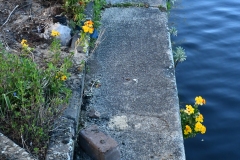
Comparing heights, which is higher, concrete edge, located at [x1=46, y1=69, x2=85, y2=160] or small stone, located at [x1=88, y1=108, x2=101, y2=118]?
concrete edge, located at [x1=46, y1=69, x2=85, y2=160]

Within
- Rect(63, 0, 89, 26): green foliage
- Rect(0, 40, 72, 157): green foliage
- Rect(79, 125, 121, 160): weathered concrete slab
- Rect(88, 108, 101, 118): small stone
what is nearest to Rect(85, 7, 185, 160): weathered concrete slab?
Rect(88, 108, 101, 118): small stone

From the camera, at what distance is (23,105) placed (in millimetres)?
2309

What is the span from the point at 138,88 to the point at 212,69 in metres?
1.31

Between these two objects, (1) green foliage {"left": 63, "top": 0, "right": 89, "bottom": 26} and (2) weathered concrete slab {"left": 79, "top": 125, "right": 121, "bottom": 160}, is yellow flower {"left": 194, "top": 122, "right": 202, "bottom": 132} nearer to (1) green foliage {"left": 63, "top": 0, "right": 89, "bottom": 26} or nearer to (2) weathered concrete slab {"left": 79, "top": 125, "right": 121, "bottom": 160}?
(2) weathered concrete slab {"left": 79, "top": 125, "right": 121, "bottom": 160}

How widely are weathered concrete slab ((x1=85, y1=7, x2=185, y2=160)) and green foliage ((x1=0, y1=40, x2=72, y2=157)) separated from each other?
49 centimetres

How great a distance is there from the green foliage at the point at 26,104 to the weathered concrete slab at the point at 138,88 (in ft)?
1.59

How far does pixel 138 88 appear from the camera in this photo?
10.5 feet

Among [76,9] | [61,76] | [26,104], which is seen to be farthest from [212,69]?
[26,104]

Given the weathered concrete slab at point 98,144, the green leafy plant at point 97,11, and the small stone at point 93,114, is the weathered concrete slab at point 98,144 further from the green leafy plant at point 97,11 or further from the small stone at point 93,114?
the green leafy plant at point 97,11

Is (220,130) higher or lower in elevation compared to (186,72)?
lower

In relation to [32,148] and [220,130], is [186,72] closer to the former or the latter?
[220,130]

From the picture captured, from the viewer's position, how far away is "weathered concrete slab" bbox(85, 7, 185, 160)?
2.71m

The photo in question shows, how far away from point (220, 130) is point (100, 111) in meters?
1.22

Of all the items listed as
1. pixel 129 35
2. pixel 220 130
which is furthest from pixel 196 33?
pixel 220 130
